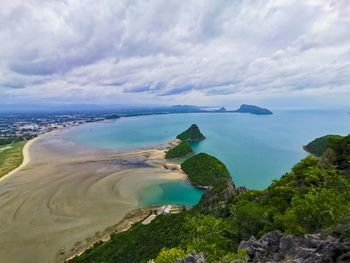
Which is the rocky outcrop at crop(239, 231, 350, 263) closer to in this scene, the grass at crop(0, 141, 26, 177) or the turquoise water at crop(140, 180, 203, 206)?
the turquoise water at crop(140, 180, 203, 206)

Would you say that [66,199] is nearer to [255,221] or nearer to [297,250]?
[255,221]

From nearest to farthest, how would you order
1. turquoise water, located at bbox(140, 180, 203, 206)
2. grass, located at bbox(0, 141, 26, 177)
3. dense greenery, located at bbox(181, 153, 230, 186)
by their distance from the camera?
turquoise water, located at bbox(140, 180, 203, 206) → dense greenery, located at bbox(181, 153, 230, 186) → grass, located at bbox(0, 141, 26, 177)

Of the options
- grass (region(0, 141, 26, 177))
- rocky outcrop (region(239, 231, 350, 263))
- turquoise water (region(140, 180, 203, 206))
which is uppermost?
rocky outcrop (region(239, 231, 350, 263))

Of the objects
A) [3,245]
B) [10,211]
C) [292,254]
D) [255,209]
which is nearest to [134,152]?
[10,211]

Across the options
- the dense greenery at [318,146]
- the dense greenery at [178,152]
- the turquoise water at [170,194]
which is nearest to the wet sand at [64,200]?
the turquoise water at [170,194]


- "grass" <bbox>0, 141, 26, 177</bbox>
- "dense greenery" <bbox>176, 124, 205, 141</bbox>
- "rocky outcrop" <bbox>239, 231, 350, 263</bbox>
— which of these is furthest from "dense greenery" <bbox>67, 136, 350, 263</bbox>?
"dense greenery" <bbox>176, 124, 205, 141</bbox>

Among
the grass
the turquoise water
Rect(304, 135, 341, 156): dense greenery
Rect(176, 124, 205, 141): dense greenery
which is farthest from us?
Rect(176, 124, 205, 141): dense greenery
